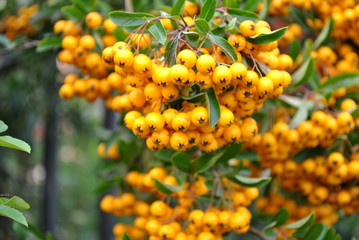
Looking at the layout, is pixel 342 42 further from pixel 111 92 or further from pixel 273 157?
pixel 111 92

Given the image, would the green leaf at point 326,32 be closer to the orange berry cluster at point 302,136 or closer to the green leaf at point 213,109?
the orange berry cluster at point 302,136

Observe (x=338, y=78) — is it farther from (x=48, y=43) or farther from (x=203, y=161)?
(x=48, y=43)

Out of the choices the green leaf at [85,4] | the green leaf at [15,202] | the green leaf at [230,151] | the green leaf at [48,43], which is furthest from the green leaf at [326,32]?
the green leaf at [15,202]

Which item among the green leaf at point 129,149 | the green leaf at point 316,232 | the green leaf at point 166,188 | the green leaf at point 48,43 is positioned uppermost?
the green leaf at point 48,43

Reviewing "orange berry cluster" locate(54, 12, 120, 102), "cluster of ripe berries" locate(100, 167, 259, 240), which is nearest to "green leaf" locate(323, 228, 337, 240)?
"cluster of ripe berries" locate(100, 167, 259, 240)

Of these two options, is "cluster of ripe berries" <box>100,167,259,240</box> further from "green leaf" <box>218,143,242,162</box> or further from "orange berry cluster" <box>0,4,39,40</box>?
"orange berry cluster" <box>0,4,39,40</box>

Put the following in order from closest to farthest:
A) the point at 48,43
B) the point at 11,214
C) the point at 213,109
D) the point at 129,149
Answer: the point at 11,214 < the point at 213,109 < the point at 48,43 < the point at 129,149

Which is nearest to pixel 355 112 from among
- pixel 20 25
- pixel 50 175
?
pixel 20 25
